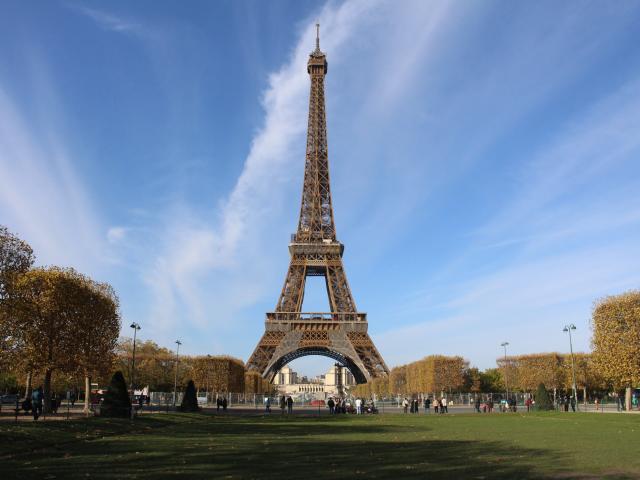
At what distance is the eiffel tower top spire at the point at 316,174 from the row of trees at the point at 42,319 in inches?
1659

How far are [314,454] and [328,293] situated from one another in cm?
6453

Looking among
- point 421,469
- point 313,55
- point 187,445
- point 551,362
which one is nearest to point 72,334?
point 187,445

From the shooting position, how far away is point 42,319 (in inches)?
1447

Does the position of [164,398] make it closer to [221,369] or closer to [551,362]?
[221,369]

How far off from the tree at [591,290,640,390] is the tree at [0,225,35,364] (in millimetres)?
41068

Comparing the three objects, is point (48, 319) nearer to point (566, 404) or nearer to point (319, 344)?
point (566, 404)

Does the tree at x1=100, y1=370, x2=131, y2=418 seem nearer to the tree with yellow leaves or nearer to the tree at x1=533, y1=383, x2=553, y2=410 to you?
the tree with yellow leaves

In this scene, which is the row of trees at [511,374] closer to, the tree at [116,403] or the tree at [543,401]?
the tree at [543,401]

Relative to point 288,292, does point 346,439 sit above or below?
below

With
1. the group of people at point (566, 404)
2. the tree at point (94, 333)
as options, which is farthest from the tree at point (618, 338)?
the tree at point (94, 333)

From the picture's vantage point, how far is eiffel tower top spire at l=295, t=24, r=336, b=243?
80.6 metres

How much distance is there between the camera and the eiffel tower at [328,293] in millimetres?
72500

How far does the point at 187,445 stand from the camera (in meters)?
18.3

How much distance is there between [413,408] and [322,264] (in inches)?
1279
